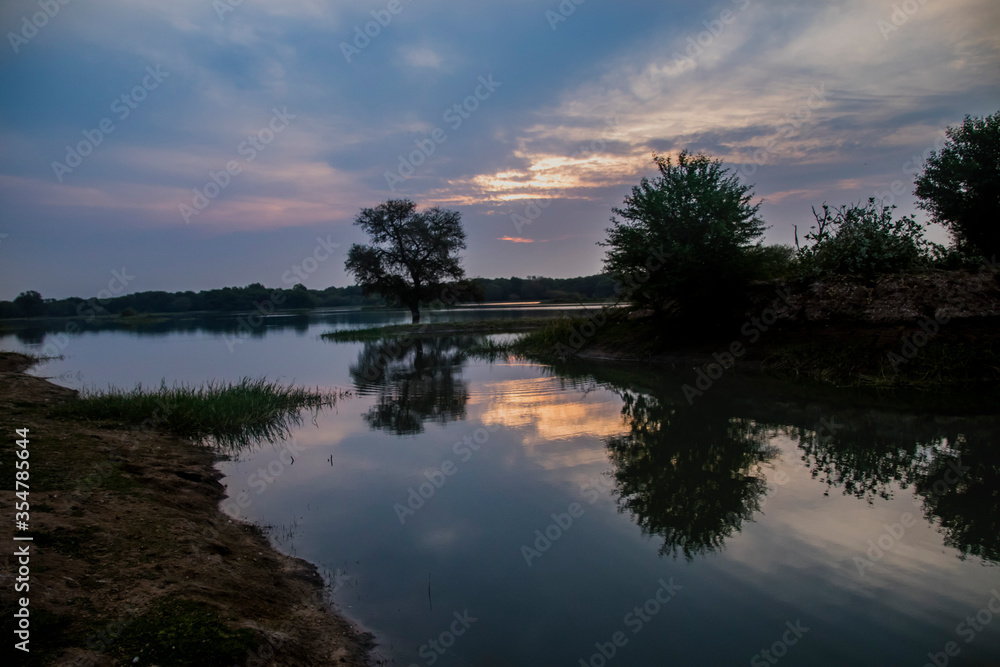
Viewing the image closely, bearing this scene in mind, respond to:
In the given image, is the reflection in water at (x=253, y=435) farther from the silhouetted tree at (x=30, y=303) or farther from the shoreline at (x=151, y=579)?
the silhouetted tree at (x=30, y=303)

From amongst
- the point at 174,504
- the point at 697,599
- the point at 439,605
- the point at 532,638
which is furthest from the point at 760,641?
the point at 174,504

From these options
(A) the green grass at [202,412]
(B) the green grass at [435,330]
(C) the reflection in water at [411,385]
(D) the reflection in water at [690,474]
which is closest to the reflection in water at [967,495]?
(D) the reflection in water at [690,474]

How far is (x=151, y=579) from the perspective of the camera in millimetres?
3922

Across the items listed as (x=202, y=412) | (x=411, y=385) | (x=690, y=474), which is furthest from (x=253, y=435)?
(x=690, y=474)

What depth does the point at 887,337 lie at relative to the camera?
563 inches

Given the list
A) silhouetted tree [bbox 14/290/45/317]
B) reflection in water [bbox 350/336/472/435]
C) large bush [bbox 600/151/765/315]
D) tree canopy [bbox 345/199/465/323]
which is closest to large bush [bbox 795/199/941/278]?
large bush [bbox 600/151/765/315]

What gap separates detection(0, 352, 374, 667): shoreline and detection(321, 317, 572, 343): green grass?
28.9 metres

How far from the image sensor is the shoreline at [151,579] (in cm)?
310

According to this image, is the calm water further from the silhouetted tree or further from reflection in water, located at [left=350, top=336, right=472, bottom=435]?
the silhouetted tree

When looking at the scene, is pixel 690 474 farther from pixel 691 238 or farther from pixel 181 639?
pixel 691 238

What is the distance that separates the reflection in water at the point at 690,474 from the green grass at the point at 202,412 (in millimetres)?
6668

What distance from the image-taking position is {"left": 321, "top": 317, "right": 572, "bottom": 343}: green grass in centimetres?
3644

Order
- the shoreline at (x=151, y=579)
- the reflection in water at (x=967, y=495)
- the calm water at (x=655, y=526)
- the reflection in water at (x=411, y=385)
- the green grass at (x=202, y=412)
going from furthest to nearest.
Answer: the reflection in water at (x=411, y=385) → the green grass at (x=202, y=412) → the reflection in water at (x=967, y=495) → the calm water at (x=655, y=526) → the shoreline at (x=151, y=579)

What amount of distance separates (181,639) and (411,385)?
13020 millimetres
